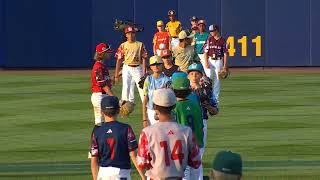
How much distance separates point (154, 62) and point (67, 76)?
23.3 m

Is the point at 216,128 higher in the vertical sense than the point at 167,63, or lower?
lower

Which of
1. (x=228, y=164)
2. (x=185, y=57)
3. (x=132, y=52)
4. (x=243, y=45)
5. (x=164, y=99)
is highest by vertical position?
(x=243, y=45)

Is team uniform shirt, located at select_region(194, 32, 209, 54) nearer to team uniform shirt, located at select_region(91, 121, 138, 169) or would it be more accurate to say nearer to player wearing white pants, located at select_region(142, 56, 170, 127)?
player wearing white pants, located at select_region(142, 56, 170, 127)

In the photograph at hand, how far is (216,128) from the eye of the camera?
2169cm

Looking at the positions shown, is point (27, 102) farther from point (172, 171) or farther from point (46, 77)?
point (172, 171)

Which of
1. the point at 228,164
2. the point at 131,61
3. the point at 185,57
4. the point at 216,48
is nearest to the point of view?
the point at 228,164

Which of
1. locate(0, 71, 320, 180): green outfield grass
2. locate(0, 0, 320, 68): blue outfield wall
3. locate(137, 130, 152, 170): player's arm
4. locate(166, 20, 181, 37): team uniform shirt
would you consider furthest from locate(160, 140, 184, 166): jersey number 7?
locate(0, 0, 320, 68): blue outfield wall

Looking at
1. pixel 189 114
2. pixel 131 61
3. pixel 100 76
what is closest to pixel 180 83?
pixel 189 114

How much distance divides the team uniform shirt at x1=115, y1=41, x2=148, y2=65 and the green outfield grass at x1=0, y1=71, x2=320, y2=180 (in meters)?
1.42

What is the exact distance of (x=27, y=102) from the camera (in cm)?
2770

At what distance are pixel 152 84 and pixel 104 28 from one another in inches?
1030

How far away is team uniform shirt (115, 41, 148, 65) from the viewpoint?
24.1 meters

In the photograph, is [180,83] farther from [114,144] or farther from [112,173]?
[112,173]

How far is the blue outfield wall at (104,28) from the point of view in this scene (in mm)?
41250
